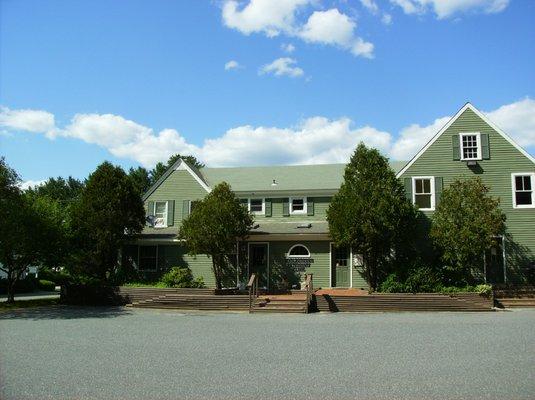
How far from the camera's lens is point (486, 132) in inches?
997

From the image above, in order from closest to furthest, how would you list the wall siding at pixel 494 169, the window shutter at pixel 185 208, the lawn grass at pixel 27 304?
1. the lawn grass at pixel 27 304
2. the wall siding at pixel 494 169
3. the window shutter at pixel 185 208

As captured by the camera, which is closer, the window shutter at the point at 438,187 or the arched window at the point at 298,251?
the window shutter at the point at 438,187

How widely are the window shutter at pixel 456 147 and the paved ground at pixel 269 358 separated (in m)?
10.1

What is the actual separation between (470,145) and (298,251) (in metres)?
10.3

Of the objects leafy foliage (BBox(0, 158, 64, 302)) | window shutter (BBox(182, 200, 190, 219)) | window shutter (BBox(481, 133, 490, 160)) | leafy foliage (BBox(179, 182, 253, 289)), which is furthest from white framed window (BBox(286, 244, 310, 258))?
leafy foliage (BBox(0, 158, 64, 302))

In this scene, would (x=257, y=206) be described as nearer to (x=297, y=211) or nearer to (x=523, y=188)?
(x=297, y=211)

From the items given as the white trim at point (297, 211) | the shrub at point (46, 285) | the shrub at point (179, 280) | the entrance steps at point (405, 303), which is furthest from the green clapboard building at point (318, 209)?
the shrub at point (46, 285)

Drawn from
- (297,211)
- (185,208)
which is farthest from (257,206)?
(185,208)

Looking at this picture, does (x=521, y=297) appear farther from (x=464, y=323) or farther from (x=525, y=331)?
(x=525, y=331)

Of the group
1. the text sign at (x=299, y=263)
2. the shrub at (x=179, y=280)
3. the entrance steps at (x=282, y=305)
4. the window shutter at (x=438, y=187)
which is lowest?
the entrance steps at (x=282, y=305)

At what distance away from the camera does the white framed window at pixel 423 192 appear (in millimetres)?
25312

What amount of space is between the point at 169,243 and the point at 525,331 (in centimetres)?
1895

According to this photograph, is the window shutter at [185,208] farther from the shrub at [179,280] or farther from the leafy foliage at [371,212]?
the leafy foliage at [371,212]

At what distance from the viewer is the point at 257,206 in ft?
96.8
